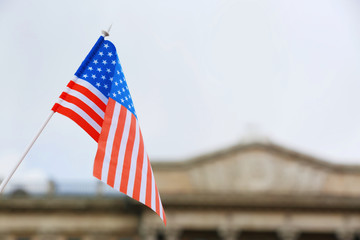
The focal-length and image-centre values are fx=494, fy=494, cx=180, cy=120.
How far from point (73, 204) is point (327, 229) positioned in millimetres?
14375

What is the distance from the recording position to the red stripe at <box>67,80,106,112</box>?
300 inches

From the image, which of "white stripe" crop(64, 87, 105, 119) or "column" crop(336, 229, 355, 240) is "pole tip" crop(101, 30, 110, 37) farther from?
"column" crop(336, 229, 355, 240)

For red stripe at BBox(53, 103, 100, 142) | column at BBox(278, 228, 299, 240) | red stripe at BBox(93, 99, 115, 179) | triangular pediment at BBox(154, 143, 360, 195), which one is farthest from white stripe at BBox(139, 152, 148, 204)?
column at BBox(278, 228, 299, 240)

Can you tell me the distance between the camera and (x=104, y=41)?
7.95 m

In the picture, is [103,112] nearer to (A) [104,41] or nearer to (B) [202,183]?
(A) [104,41]

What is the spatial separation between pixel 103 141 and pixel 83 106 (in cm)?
64

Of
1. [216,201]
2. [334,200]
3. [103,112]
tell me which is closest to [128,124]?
[103,112]

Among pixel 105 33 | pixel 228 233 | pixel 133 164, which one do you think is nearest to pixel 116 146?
pixel 133 164

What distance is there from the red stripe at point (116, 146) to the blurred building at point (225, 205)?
19286mm

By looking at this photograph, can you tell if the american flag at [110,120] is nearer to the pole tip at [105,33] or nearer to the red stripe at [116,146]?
the red stripe at [116,146]

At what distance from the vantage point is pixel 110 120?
7.74 m

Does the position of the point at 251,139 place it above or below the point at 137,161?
above

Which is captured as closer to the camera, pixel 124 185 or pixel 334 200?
pixel 124 185

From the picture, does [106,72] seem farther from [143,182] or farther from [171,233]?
[171,233]
